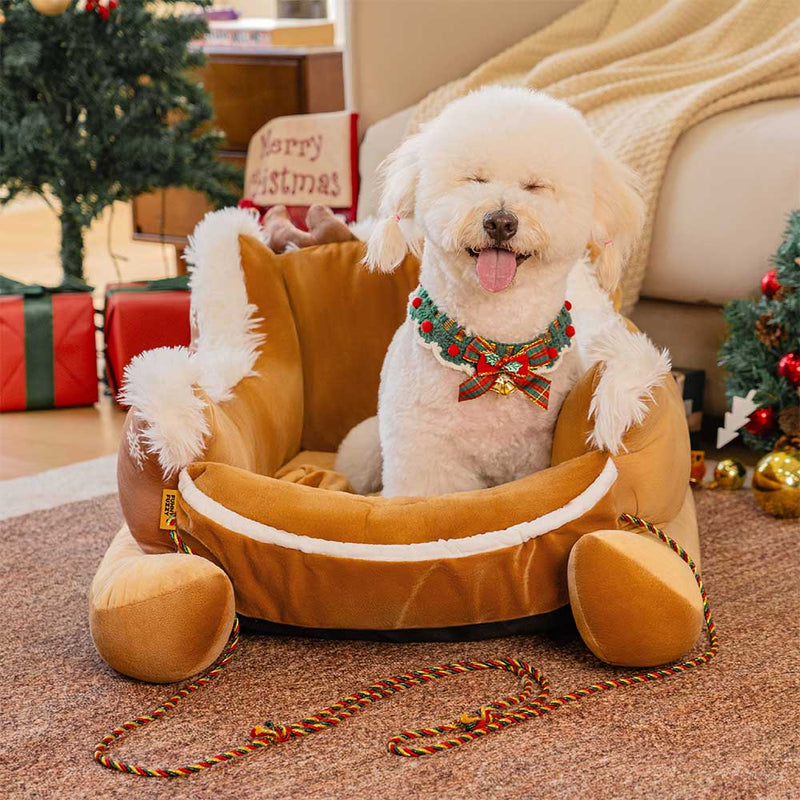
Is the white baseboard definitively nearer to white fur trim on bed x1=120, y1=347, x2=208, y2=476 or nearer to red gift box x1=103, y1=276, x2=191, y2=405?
red gift box x1=103, y1=276, x2=191, y2=405

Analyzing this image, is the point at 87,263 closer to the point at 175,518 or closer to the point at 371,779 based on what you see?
the point at 175,518

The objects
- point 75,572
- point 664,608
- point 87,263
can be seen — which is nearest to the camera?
point 664,608

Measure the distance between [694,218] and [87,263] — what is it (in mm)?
2704

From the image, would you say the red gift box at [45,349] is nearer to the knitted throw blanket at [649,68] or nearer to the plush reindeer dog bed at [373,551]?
the knitted throw blanket at [649,68]

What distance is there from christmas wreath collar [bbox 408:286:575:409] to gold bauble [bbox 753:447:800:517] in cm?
53

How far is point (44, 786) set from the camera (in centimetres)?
105

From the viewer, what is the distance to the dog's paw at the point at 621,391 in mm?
1275

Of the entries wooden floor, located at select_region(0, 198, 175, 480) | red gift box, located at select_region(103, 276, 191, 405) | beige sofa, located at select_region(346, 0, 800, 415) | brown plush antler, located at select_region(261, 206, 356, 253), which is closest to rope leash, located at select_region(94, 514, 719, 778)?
brown plush antler, located at select_region(261, 206, 356, 253)

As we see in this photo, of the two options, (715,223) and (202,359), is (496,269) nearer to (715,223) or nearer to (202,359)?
(202,359)

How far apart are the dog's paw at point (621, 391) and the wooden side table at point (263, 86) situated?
2141 millimetres

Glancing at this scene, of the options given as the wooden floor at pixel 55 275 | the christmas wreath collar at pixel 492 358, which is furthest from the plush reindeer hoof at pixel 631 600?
the wooden floor at pixel 55 275

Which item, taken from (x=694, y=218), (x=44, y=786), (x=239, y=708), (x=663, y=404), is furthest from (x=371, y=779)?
(x=694, y=218)

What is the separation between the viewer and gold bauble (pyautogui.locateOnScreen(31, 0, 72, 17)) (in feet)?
8.00

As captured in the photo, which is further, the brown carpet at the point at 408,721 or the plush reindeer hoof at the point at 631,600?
the plush reindeer hoof at the point at 631,600
